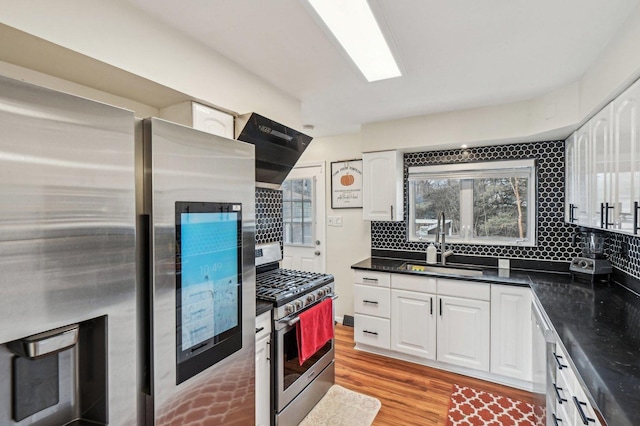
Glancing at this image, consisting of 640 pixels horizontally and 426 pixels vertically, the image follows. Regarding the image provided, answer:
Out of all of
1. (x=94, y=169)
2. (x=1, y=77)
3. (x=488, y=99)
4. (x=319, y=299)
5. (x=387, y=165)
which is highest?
(x=488, y=99)

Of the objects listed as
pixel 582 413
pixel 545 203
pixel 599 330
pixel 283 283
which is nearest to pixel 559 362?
pixel 599 330

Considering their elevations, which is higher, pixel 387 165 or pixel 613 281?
pixel 387 165

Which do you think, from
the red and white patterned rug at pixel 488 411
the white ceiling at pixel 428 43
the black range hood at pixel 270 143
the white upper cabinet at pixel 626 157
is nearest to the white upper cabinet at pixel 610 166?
the white upper cabinet at pixel 626 157

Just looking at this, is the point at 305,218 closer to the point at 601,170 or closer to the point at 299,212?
the point at 299,212

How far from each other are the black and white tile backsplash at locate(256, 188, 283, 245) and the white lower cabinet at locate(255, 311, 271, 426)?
3.03 ft

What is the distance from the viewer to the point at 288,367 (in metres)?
1.99

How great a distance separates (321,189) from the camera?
408 cm

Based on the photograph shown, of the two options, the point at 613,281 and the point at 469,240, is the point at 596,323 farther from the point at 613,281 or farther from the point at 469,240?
the point at 469,240

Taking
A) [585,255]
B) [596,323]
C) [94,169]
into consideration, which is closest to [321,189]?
[585,255]

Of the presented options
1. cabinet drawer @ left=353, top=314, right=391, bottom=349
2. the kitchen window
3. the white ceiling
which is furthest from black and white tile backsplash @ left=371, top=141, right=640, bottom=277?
cabinet drawer @ left=353, top=314, right=391, bottom=349

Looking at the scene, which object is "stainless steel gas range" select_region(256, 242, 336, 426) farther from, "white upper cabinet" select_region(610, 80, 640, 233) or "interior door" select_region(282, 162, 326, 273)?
"white upper cabinet" select_region(610, 80, 640, 233)

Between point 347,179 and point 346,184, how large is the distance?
64 mm

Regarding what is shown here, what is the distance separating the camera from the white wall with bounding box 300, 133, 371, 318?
12.6ft

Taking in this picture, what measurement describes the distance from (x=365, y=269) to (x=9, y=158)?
279cm
